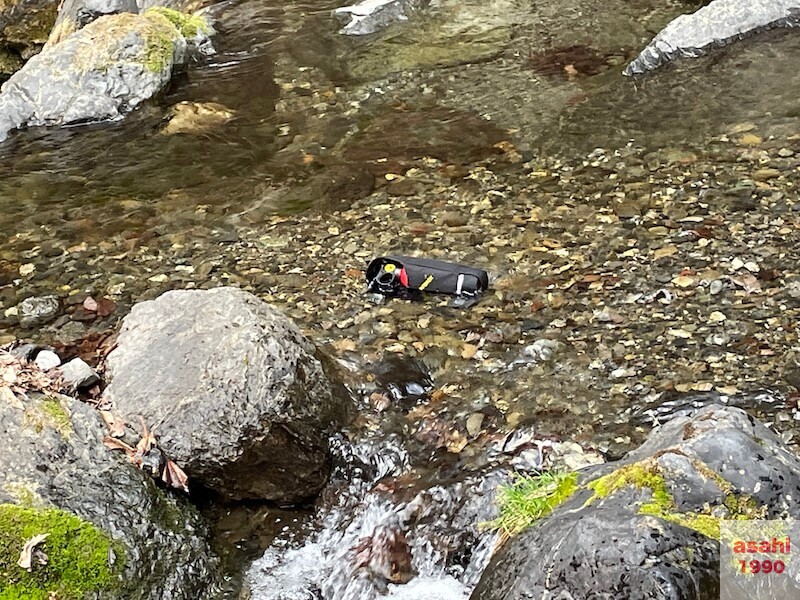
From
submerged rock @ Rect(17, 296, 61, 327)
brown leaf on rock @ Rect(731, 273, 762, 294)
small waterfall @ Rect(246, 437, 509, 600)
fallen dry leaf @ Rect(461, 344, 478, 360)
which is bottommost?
small waterfall @ Rect(246, 437, 509, 600)

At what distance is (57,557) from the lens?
388cm

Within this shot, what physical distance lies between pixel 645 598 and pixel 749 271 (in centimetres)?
362

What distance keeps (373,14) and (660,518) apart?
36.0ft

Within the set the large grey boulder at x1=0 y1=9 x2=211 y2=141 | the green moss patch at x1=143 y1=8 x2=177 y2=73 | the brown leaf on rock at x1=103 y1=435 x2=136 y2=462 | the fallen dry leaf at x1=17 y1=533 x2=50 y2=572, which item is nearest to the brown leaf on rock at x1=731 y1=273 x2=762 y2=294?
the brown leaf on rock at x1=103 y1=435 x2=136 y2=462

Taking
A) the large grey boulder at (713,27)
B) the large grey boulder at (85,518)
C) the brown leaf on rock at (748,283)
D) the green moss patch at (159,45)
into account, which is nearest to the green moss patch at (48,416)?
the large grey boulder at (85,518)

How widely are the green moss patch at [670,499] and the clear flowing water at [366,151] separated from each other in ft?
3.79

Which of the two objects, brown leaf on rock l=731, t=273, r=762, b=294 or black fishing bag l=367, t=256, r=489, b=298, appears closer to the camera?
brown leaf on rock l=731, t=273, r=762, b=294

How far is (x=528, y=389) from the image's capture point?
18.0ft

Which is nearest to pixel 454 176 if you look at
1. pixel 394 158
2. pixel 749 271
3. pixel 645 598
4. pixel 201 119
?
pixel 394 158

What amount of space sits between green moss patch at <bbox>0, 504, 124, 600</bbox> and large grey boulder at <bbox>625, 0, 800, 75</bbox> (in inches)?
332

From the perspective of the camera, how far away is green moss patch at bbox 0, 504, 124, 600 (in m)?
3.75

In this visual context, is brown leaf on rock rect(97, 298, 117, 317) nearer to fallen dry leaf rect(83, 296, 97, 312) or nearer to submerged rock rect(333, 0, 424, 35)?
fallen dry leaf rect(83, 296, 97, 312)

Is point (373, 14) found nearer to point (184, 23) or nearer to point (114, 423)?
point (184, 23)

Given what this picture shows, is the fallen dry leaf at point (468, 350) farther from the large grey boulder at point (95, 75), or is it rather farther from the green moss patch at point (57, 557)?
the large grey boulder at point (95, 75)
